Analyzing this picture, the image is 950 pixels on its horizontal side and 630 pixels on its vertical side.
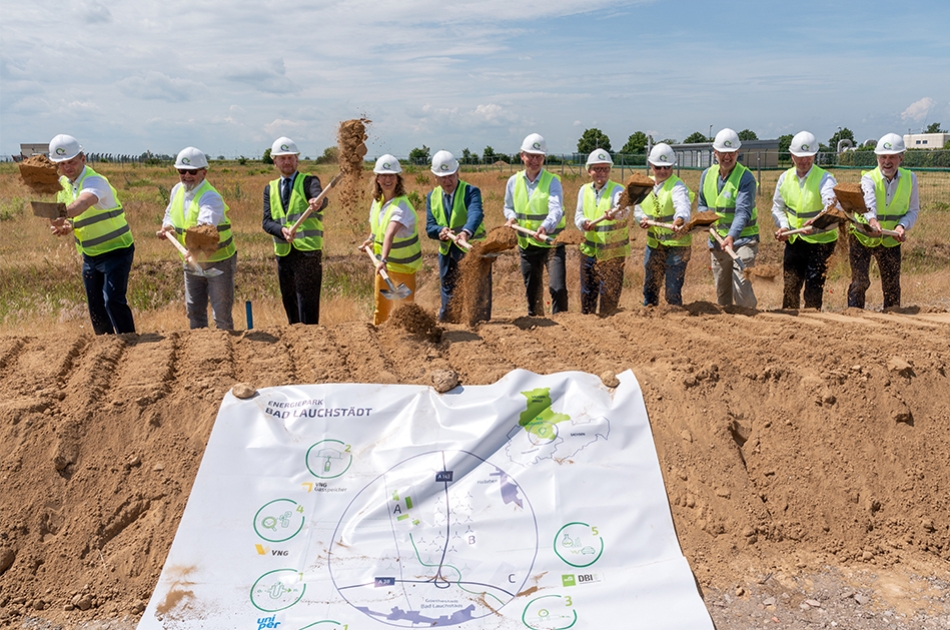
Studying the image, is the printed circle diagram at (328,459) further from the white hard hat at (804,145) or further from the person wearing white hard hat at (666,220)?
the white hard hat at (804,145)

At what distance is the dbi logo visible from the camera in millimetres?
3375

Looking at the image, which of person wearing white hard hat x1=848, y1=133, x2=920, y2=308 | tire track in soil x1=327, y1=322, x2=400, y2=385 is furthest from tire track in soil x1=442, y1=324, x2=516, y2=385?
person wearing white hard hat x1=848, y1=133, x2=920, y2=308

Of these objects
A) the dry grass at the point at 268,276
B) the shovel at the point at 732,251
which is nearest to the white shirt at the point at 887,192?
the dry grass at the point at 268,276

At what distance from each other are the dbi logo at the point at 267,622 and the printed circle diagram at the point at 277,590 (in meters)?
0.05

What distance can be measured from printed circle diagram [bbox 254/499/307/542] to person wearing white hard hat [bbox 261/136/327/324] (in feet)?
9.46

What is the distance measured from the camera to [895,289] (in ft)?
22.9

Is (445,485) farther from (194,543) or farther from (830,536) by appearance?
(830,536)

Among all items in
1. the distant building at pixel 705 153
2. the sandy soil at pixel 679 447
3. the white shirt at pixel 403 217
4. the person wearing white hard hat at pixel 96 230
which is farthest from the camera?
the distant building at pixel 705 153

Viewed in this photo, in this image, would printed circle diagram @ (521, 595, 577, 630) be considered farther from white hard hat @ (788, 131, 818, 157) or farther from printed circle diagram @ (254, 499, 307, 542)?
white hard hat @ (788, 131, 818, 157)

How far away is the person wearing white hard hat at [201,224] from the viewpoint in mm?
5926

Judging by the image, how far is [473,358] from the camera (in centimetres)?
503

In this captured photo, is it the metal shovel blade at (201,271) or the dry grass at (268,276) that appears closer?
the metal shovel blade at (201,271)

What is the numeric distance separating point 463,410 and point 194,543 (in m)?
1.62

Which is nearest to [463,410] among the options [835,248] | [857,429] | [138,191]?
[857,429]
